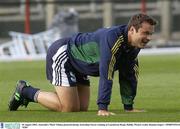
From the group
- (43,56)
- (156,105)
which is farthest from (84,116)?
(43,56)

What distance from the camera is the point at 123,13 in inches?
1175

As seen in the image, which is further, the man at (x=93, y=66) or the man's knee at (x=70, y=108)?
the man's knee at (x=70, y=108)

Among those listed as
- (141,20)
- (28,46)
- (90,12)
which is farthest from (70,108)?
(90,12)

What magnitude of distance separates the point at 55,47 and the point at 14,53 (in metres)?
15.5

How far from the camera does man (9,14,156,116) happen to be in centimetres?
804

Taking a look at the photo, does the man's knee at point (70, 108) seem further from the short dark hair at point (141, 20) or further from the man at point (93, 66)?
the short dark hair at point (141, 20)

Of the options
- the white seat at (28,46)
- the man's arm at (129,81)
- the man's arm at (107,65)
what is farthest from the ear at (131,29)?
the white seat at (28,46)

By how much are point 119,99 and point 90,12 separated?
19611 mm

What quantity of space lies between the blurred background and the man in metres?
19.5

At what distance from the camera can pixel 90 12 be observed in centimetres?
3034

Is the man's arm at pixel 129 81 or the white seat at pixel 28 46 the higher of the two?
the man's arm at pixel 129 81

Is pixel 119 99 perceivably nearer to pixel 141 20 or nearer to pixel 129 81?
pixel 129 81

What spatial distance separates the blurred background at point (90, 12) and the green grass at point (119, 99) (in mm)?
10182

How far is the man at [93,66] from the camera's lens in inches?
316
